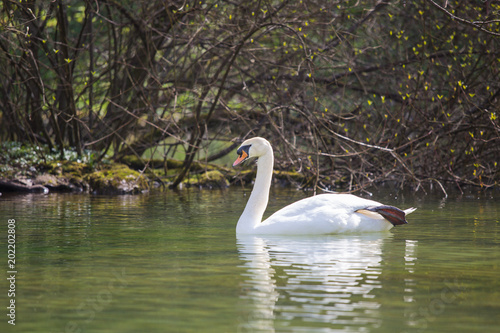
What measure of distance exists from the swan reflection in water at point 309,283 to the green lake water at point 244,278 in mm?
10

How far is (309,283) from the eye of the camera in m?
5.32

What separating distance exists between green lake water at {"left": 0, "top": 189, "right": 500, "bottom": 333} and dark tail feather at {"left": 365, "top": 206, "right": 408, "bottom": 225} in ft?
0.58

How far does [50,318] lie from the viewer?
436cm

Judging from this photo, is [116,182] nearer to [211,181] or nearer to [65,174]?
[65,174]

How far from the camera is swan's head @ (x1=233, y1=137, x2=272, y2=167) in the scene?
8.91 metres

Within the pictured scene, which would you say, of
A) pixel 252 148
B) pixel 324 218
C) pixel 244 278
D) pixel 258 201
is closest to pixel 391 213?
pixel 324 218

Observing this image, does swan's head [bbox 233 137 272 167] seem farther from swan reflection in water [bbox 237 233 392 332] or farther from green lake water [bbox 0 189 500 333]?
swan reflection in water [bbox 237 233 392 332]

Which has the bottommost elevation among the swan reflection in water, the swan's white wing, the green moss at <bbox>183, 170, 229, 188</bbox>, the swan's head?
the swan reflection in water

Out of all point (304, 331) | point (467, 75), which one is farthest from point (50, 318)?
point (467, 75)

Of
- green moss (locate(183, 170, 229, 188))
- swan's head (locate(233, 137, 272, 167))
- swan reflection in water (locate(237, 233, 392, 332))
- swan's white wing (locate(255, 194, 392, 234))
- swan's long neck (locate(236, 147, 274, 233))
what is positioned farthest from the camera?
green moss (locate(183, 170, 229, 188))

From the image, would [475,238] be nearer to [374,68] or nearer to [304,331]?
[304,331]

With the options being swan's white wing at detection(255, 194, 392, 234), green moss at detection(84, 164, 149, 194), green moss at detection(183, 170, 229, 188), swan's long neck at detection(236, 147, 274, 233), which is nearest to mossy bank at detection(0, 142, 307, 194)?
green moss at detection(84, 164, 149, 194)

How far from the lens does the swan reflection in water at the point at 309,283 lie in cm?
426

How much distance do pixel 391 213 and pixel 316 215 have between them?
0.95 m
